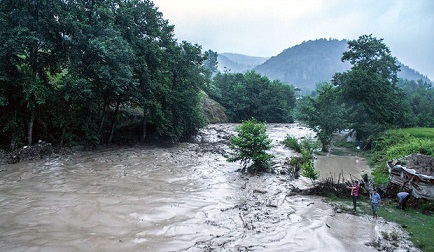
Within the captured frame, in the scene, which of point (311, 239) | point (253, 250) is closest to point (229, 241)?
point (253, 250)

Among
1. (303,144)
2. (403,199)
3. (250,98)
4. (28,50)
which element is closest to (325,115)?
(303,144)

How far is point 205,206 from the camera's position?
11523mm

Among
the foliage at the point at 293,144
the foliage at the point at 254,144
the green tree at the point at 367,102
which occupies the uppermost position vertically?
the green tree at the point at 367,102

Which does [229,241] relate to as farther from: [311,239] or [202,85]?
[202,85]

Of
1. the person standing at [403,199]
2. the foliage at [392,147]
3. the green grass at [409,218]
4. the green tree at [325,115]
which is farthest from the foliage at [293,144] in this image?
the person standing at [403,199]

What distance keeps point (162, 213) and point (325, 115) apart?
840 inches

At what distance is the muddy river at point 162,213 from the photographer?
8.10 meters

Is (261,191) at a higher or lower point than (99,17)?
lower

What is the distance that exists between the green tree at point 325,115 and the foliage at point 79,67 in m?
12.9

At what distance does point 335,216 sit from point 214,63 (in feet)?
407

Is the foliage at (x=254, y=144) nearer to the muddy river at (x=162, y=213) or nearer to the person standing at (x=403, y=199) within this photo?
the muddy river at (x=162, y=213)

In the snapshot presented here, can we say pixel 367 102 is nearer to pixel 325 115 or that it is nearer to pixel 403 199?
pixel 325 115

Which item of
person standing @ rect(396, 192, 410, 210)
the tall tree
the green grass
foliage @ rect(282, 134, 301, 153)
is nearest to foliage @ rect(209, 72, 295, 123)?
foliage @ rect(282, 134, 301, 153)

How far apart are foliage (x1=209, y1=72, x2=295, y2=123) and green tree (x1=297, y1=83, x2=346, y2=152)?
32032mm
